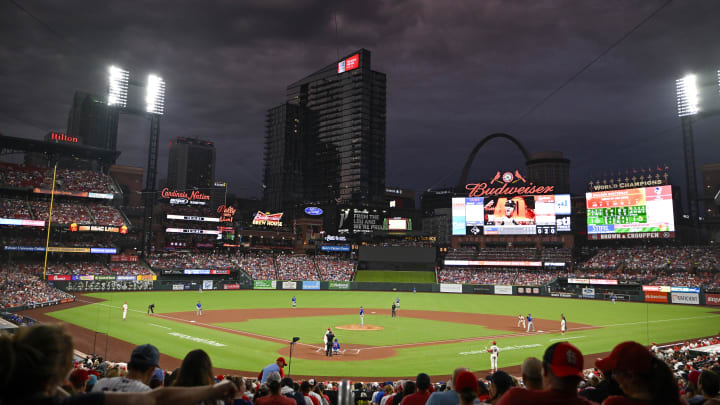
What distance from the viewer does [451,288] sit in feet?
250

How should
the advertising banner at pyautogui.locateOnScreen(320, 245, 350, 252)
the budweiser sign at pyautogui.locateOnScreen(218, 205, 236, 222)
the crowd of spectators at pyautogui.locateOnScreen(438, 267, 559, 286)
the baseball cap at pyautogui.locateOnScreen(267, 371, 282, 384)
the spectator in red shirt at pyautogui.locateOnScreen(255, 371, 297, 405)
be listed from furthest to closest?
1. the advertising banner at pyautogui.locateOnScreen(320, 245, 350, 252)
2. the budweiser sign at pyautogui.locateOnScreen(218, 205, 236, 222)
3. the crowd of spectators at pyautogui.locateOnScreen(438, 267, 559, 286)
4. the baseball cap at pyautogui.locateOnScreen(267, 371, 282, 384)
5. the spectator in red shirt at pyautogui.locateOnScreen(255, 371, 297, 405)

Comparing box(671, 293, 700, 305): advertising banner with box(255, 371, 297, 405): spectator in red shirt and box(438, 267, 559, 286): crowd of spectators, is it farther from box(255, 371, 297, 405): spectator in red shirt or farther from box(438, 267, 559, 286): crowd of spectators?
box(255, 371, 297, 405): spectator in red shirt

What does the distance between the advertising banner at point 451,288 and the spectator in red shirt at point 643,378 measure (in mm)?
75130

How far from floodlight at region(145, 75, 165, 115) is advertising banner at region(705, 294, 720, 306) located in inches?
3382

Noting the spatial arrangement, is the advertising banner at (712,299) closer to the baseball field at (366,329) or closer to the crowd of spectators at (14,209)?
the baseball field at (366,329)

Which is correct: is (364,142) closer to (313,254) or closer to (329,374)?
(313,254)

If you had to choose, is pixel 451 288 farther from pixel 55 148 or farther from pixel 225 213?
pixel 55 148

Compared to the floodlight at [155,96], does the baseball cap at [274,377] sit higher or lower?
lower

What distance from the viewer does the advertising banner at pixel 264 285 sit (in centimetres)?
7675

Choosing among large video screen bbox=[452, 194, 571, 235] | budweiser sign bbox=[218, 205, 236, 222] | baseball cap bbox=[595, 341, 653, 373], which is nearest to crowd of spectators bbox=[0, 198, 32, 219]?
budweiser sign bbox=[218, 205, 236, 222]

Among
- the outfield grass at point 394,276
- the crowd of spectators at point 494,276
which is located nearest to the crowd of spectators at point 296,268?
the outfield grass at point 394,276

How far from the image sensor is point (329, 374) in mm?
22391

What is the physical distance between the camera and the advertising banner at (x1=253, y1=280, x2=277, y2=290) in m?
76.8

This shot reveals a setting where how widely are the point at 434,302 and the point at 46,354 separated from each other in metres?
60.8
